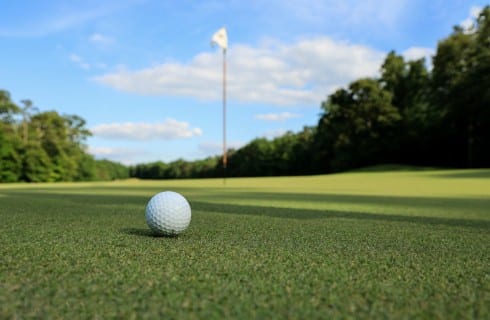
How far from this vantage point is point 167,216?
3.10m

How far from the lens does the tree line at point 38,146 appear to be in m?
38.5

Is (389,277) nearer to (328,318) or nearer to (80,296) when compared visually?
(328,318)

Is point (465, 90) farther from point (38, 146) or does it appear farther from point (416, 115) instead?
point (38, 146)

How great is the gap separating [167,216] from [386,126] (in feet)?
113

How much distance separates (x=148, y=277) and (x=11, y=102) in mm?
46521

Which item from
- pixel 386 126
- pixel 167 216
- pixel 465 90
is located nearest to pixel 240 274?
pixel 167 216

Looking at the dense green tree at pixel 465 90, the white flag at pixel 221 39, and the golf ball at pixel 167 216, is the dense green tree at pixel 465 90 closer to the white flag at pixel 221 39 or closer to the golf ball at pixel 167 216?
the white flag at pixel 221 39

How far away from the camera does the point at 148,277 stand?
1813mm

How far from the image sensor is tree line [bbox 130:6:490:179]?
2969 cm

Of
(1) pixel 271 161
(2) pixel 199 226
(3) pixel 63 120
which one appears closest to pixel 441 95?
(1) pixel 271 161

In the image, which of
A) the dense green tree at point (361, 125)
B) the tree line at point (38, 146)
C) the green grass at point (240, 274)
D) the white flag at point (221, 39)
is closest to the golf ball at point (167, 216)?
the green grass at point (240, 274)

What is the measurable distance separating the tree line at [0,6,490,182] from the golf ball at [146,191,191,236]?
29.7 meters

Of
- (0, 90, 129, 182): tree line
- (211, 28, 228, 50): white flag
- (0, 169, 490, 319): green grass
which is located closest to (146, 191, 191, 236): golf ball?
(0, 169, 490, 319): green grass

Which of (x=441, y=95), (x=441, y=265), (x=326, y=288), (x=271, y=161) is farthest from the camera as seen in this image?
(x=271, y=161)
